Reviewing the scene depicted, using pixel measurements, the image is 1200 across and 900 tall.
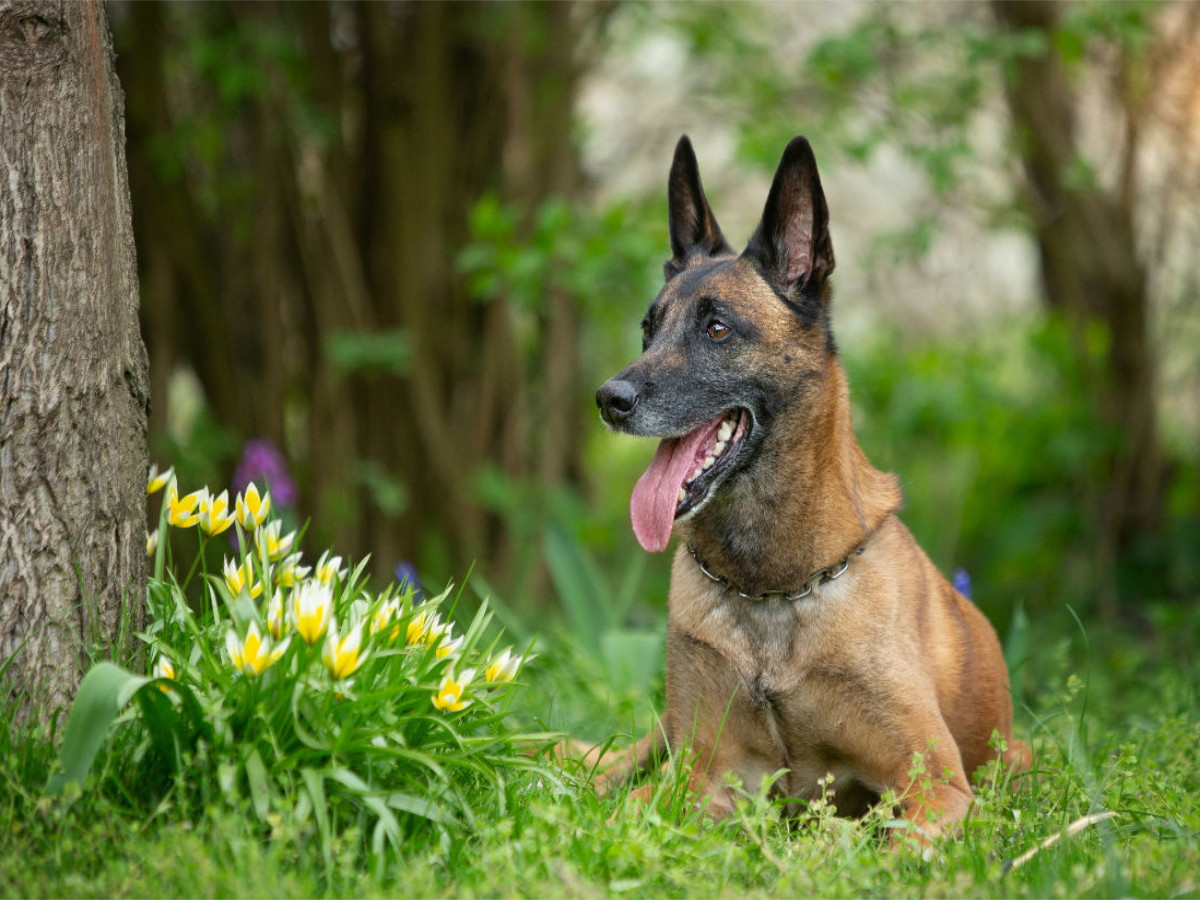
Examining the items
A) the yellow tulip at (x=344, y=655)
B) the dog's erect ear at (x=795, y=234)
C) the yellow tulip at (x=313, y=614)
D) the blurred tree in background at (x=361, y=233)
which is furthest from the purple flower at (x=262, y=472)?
the yellow tulip at (x=344, y=655)

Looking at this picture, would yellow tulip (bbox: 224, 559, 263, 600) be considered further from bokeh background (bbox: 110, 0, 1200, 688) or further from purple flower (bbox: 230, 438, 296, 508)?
bokeh background (bbox: 110, 0, 1200, 688)

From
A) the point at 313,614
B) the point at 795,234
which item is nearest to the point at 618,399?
the point at 795,234

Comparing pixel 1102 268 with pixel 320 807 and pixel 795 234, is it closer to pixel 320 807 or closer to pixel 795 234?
pixel 795 234

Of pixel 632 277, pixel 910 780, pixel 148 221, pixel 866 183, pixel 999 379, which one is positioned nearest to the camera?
pixel 910 780

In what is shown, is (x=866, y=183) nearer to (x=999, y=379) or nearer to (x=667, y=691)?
(x=999, y=379)

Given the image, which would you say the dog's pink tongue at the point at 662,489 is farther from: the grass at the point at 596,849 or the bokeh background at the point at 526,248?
the bokeh background at the point at 526,248

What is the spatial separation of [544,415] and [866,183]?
14.9ft

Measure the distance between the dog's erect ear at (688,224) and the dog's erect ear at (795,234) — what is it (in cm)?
39

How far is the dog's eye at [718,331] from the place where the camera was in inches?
134

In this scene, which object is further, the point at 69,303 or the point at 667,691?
the point at 667,691

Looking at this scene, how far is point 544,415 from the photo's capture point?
746cm

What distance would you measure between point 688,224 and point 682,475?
1.01 m

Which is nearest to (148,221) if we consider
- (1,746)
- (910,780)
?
(1,746)

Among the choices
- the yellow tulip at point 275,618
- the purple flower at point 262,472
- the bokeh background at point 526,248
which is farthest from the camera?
the bokeh background at point 526,248
